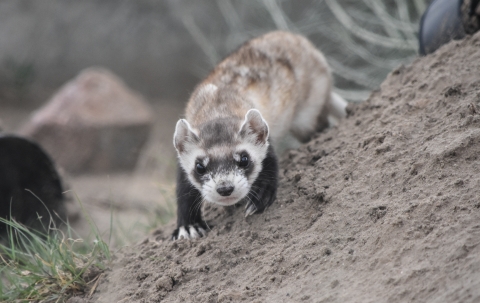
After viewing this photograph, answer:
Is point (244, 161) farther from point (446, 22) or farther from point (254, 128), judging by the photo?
point (446, 22)

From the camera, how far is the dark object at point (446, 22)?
5070mm

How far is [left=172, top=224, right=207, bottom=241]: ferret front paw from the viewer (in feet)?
14.1

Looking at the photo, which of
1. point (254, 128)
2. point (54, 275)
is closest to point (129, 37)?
point (254, 128)

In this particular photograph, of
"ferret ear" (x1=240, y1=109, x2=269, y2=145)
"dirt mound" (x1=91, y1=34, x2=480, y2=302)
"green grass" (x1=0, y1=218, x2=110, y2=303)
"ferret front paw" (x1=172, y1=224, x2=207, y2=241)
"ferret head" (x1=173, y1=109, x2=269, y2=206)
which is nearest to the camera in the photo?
"dirt mound" (x1=91, y1=34, x2=480, y2=302)

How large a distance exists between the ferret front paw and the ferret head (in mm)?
388

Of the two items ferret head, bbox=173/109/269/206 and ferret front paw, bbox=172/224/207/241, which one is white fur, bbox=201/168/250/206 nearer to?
ferret head, bbox=173/109/269/206

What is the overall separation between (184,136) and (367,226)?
5.46ft

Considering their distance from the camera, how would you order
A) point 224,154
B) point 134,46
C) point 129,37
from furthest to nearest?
point 134,46 → point 129,37 → point 224,154

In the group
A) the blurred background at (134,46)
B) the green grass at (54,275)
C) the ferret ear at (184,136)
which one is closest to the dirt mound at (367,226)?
the green grass at (54,275)

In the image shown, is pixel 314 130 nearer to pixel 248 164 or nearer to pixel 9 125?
pixel 248 164

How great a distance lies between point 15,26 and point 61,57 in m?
1.26

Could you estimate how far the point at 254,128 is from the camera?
427 centimetres

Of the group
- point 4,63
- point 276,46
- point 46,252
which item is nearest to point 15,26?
point 4,63

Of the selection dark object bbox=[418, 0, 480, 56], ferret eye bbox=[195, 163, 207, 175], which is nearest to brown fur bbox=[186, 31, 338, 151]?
ferret eye bbox=[195, 163, 207, 175]
